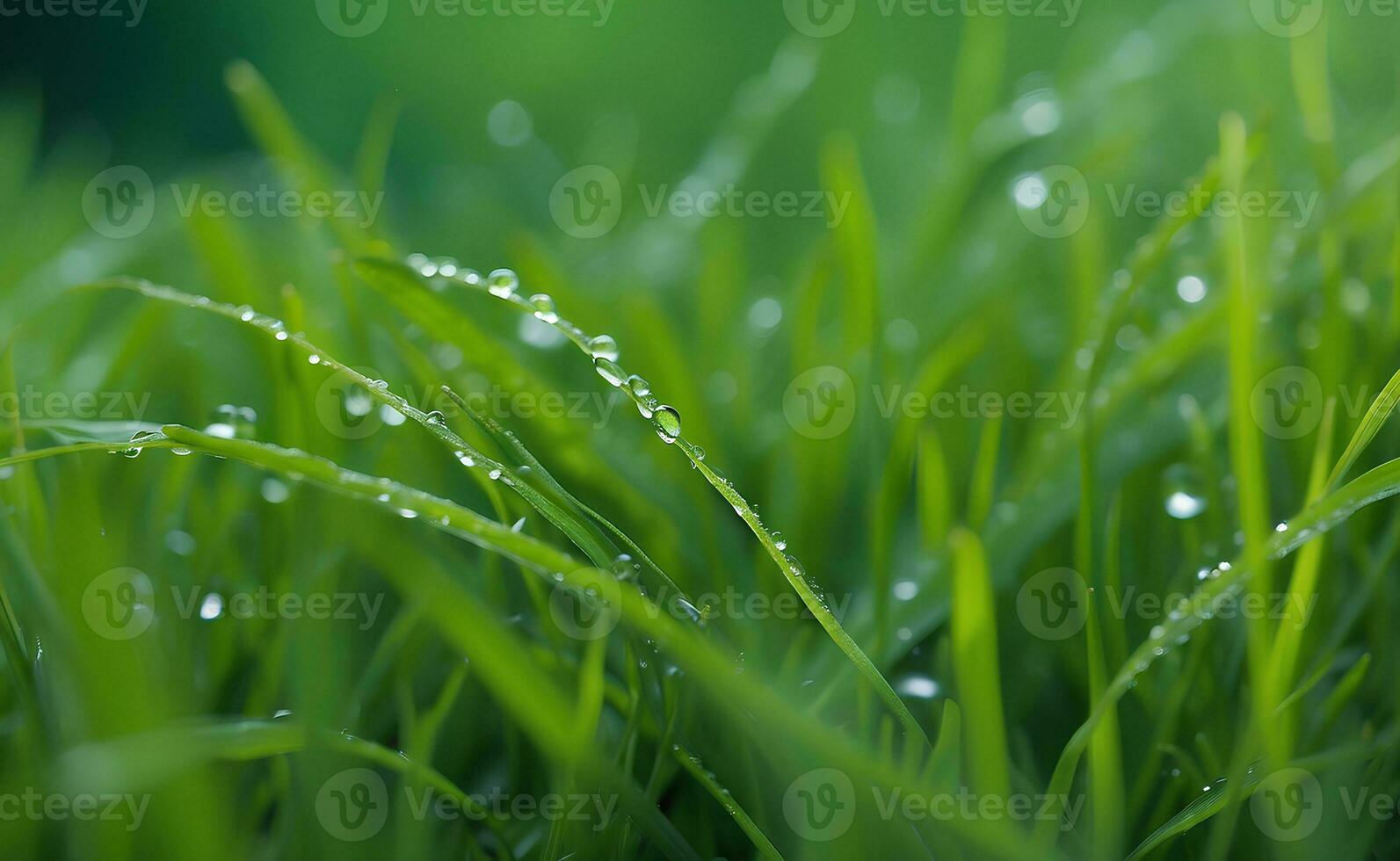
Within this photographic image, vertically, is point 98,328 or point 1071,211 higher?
point 1071,211

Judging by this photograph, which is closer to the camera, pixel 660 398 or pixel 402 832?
pixel 402 832

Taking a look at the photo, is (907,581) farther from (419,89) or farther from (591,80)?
(419,89)

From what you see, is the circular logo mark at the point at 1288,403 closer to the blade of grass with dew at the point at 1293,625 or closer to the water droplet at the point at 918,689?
the blade of grass with dew at the point at 1293,625

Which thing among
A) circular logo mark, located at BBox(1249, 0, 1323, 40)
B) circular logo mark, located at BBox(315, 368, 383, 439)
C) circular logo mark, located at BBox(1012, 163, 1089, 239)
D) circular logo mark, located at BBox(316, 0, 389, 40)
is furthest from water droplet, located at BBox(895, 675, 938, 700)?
circular logo mark, located at BBox(316, 0, 389, 40)

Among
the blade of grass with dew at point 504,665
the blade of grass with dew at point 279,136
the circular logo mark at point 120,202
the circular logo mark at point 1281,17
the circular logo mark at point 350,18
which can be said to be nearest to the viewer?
the blade of grass with dew at point 504,665

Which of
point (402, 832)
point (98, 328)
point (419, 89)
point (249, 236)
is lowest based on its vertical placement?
point (402, 832)

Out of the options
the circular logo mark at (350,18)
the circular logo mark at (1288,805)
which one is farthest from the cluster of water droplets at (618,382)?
the circular logo mark at (350,18)

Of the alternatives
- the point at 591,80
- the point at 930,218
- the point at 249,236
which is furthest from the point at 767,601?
the point at 591,80

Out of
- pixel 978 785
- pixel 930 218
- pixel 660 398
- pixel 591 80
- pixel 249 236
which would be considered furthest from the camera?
pixel 591 80
